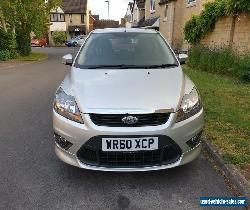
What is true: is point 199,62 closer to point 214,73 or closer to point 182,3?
point 214,73

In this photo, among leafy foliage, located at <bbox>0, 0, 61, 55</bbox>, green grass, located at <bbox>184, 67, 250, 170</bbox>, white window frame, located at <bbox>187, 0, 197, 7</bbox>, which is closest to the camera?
green grass, located at <bbox>184, 67, 250, 170</bbox>

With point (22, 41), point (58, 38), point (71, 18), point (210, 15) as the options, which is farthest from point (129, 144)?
point (71, 18)

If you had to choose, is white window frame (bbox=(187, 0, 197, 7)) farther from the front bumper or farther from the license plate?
the license plate

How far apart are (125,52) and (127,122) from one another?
74.4 inches

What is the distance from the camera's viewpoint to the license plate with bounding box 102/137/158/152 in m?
3.19

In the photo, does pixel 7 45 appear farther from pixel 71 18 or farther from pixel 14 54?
pixel 71 18

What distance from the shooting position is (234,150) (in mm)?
4234

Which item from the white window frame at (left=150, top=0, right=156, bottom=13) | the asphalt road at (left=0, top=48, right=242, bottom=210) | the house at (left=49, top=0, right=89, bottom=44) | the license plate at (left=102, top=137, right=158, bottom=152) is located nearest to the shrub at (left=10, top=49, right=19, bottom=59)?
the asphalt road at (left=0, top=48, right=242, bottom=210)

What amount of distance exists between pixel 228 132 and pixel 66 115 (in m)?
2.79

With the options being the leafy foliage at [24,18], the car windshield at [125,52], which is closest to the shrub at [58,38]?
the leafy foliage at [24,18]

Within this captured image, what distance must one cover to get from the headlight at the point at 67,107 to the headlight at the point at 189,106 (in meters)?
1.09

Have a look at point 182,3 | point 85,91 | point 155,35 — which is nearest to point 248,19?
point 155,35

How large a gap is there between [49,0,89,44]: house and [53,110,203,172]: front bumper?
56.7 m

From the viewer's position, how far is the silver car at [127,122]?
10.5 feet
